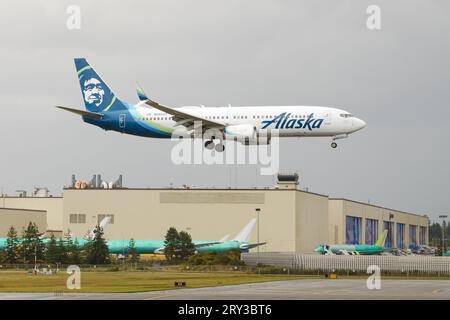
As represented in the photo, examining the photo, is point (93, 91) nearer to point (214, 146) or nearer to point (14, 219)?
point (214, 146)

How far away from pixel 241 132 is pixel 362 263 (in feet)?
121

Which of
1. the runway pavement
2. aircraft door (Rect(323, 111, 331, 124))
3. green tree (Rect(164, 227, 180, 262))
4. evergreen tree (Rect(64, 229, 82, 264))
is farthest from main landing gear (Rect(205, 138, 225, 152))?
green tree (Rect(164, 227, 180, 262))

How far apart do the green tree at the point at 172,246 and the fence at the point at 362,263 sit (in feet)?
106

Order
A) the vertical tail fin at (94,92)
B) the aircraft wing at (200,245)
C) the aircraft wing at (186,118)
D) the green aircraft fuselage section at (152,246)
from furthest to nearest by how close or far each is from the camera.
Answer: the green aircraft fuselage section at (152,246), the aircraft wing at (200,245), the vertical tail fin at (94,92), the aircraft wing at (186,118)

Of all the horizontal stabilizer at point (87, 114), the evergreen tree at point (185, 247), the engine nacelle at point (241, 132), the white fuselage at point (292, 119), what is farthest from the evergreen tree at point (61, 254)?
the engine nacelle at point (241, 132)

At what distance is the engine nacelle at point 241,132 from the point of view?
344ft

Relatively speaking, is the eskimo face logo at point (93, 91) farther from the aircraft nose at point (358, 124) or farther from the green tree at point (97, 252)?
the green tree at point (97, 252)
